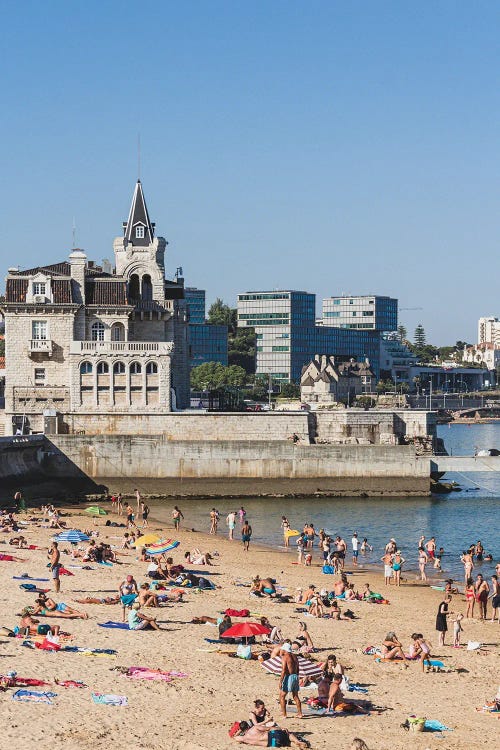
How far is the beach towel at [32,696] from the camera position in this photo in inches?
817

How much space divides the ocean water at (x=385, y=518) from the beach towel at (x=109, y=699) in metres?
21.5

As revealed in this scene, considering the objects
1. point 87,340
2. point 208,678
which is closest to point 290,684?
point 208,678

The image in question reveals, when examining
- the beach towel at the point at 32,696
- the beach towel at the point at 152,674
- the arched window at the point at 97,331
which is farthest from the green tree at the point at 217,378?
the beach towel at the point at 32,696

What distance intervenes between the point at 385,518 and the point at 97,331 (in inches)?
988

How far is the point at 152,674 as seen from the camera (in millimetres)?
23141

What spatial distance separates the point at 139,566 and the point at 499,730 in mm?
19069

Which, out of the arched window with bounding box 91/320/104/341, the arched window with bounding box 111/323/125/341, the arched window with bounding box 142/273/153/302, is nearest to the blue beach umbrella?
the arched window with bounding box 91/320/104/341

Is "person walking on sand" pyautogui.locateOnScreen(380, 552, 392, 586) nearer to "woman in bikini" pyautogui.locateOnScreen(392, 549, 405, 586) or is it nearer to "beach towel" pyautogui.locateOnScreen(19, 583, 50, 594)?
"woman in bikini" pyautogui.locateOnScreen(392, 549, 405, 586)

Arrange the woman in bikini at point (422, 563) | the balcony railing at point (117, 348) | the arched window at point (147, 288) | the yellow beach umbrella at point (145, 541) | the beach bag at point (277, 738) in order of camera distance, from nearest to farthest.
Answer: the beach bag at point (277, 738)
the yellow beach umbrella at point (145, 541)
the woman in bikini at point (422, 563)
the balcony railing at point (117, 348)
the arched window at point (147, 288)

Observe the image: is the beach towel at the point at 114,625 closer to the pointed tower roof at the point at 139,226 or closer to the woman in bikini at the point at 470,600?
the woman in bikini at the point at 470,600

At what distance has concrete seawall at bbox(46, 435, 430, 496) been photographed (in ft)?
207

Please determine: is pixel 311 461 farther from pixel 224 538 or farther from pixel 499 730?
pixel 499 730

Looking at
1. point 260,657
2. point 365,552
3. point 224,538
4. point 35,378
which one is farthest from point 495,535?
point 35,378

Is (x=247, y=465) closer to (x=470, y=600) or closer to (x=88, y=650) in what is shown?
(x=470, y=600)
